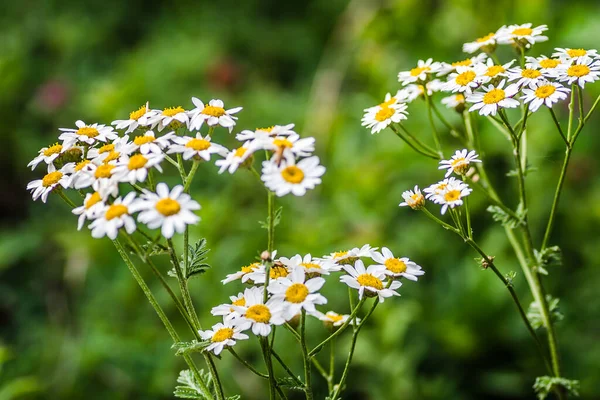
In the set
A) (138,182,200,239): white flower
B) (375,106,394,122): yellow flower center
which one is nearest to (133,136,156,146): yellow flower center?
(138,182,200,239): white flower

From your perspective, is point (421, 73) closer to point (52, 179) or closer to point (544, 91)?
point (544, 91)

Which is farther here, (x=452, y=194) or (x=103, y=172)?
(x=452, y=194)

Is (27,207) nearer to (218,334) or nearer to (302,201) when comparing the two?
(302,201)

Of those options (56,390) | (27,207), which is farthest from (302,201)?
(27,207)

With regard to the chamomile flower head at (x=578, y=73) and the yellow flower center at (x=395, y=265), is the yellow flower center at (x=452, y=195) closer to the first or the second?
the yellow flower center at (x=395, y=265)

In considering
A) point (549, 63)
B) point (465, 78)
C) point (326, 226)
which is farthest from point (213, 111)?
point (326, 226)
